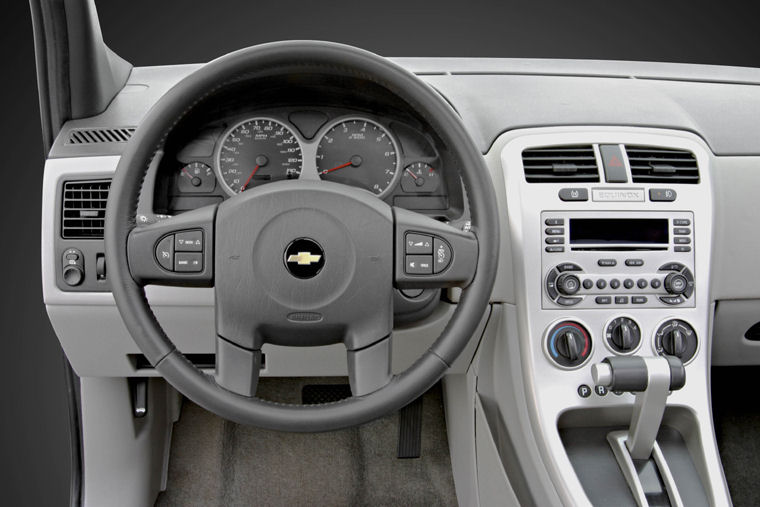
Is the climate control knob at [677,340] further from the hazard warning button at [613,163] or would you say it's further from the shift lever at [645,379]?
the hazard warning button at [613,163]

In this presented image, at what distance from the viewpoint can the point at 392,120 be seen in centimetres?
129

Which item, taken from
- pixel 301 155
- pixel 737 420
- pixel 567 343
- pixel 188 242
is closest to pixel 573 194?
pixel 567 343

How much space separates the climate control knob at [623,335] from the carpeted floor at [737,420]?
30.5 inches

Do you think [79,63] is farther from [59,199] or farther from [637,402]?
[637,402]

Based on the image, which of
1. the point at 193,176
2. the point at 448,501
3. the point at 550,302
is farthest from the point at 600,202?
the point at 448,501

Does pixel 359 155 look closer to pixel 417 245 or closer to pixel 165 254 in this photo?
pixel 417 245

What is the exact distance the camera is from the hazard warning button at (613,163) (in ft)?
4.25

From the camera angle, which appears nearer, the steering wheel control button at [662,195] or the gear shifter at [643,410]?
the gear shifter at [643,410]

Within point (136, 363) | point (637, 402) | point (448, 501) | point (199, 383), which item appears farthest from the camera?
point (448, 501)

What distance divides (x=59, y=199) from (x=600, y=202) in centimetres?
111

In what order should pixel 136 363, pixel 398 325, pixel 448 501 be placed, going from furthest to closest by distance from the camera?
pixel 448 501
pixel 136 363
pixel 398 325

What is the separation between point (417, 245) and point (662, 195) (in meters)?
0.60

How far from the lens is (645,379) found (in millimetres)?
1177

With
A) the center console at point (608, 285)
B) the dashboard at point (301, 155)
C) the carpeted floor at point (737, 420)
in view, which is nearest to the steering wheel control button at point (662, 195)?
the center console at point (608, 285)
